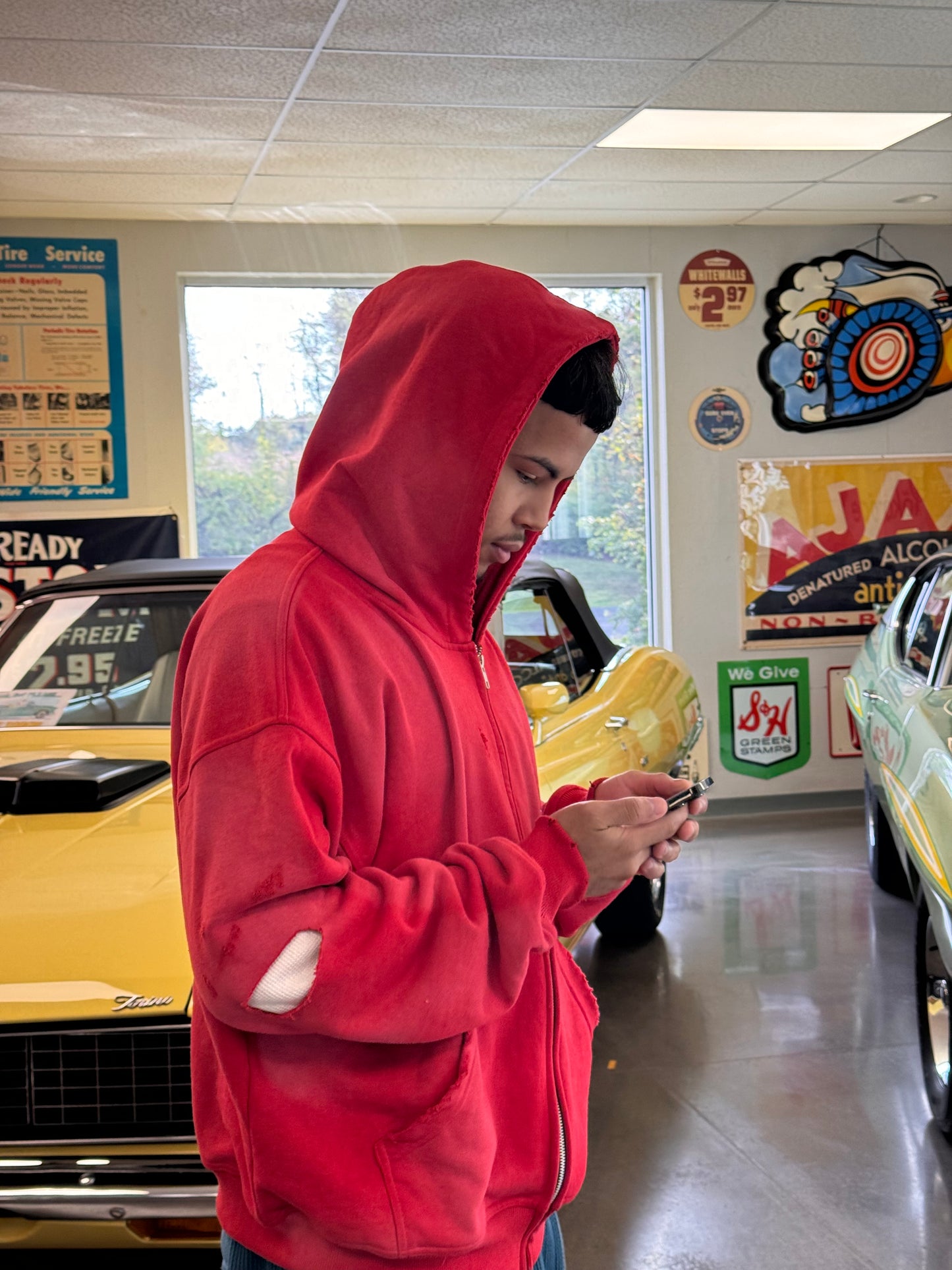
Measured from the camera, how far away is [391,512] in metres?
1.11

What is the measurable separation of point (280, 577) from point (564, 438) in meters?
0.34

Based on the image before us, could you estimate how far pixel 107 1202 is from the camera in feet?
7.18

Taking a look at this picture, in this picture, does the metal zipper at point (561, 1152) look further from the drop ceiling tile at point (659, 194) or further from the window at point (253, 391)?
the window at point (253, 391)

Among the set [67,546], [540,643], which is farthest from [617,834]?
[67,546]

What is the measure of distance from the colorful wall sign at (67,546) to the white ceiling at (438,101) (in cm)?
157

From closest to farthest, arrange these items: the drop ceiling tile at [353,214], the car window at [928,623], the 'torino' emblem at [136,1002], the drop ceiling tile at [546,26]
A: the 'torino' emblem at [136,1002]
the drop ceiling tile at [546,26]
the car window at [928,623]
the drop ceiling tile at [353,214]

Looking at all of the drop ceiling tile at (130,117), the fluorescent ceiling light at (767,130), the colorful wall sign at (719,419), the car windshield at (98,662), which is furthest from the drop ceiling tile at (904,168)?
the car windshield at (98,662)

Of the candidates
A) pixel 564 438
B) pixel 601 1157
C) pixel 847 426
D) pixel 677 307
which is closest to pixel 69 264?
pixel 677 307

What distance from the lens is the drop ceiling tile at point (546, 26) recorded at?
12.3 feet

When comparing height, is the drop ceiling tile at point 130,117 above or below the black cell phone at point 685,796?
above

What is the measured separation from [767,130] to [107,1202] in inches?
188

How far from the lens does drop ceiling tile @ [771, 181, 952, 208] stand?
6.23 meters

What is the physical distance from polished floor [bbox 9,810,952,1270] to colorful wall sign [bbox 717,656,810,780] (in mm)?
1638

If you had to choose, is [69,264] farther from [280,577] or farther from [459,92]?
[280,577]
